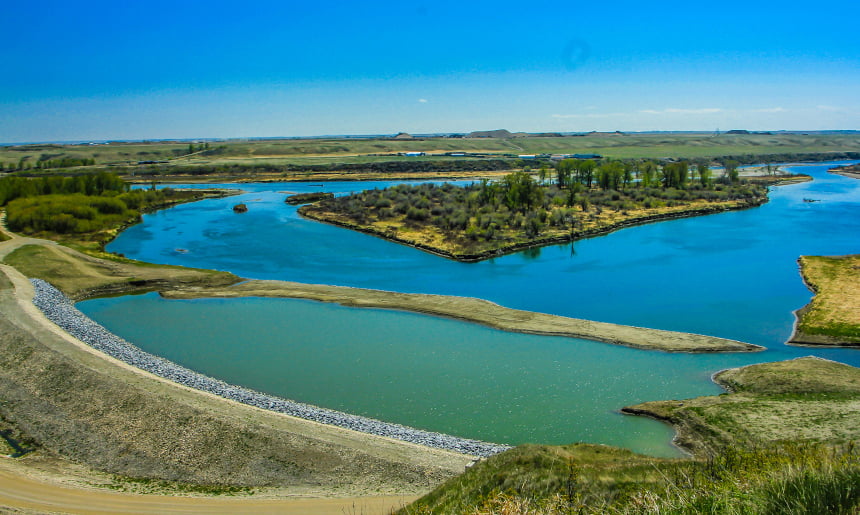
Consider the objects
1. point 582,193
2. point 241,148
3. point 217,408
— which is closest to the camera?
point 217,408

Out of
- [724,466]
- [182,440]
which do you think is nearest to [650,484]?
[724,466]

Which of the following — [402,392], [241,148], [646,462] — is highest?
[241,148]

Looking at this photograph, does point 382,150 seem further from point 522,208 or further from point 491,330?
point 491,330

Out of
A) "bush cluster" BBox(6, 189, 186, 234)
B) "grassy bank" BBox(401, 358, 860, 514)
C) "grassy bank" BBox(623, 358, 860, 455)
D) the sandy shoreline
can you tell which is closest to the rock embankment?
"grassy bank" BBox(401, 358, 860, 514)

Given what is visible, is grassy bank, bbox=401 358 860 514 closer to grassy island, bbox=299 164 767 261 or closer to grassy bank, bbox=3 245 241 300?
grassy island, bbox=299 164 767 261

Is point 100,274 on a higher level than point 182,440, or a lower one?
higher

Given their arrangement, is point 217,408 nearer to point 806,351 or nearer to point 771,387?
point 771,387

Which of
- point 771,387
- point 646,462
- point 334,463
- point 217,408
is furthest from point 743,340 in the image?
point 217,408
